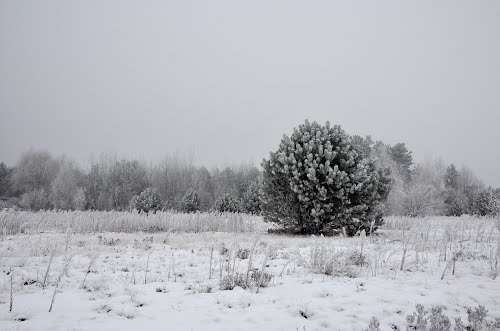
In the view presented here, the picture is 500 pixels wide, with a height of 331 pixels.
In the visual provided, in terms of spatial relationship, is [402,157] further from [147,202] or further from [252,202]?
[147,202]

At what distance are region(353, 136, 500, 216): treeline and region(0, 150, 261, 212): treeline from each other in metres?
19.6

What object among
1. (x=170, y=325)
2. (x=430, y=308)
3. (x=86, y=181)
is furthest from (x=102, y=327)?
(x=86, y=181)

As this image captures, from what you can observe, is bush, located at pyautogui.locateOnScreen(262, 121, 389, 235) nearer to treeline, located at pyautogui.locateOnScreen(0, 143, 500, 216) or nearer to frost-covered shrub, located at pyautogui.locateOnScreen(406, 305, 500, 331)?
frost-covered shrub, located at pyautogui.locateOnScreen(406, 305, 500, 331)

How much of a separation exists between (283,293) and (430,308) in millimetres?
1753

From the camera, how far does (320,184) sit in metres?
11.1

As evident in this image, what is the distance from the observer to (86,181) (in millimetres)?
57531

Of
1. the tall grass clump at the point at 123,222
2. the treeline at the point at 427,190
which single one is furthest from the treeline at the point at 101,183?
the tall grass clump at the point at 123,222

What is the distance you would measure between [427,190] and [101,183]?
48773mm

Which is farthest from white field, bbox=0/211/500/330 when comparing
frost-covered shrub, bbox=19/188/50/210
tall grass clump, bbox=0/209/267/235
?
frost-covered shrub, bbox=19/188/50/210

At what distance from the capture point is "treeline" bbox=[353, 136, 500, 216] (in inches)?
1138

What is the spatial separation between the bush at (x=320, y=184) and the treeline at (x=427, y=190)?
200 cm

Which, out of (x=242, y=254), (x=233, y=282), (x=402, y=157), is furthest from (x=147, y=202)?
(x=402, y=157)

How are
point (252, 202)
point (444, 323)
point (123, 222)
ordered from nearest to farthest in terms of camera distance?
point (444, 323)
point (123, 222)
point (252, 202)

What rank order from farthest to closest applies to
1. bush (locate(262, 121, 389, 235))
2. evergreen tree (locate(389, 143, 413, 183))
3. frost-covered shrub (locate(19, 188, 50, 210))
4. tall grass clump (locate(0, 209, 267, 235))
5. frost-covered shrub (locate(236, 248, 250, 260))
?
evergreen tree (locate(389, 143, 413, 183)) → frost-covered shrub (locate(19, 188, 50, 210)) → tall grass clump (locate(0, 209, 267, 235)) → bush (locate(262, 121, 389, 235)) → frost-covered shrub (locate(236, 248, 250, 260))
